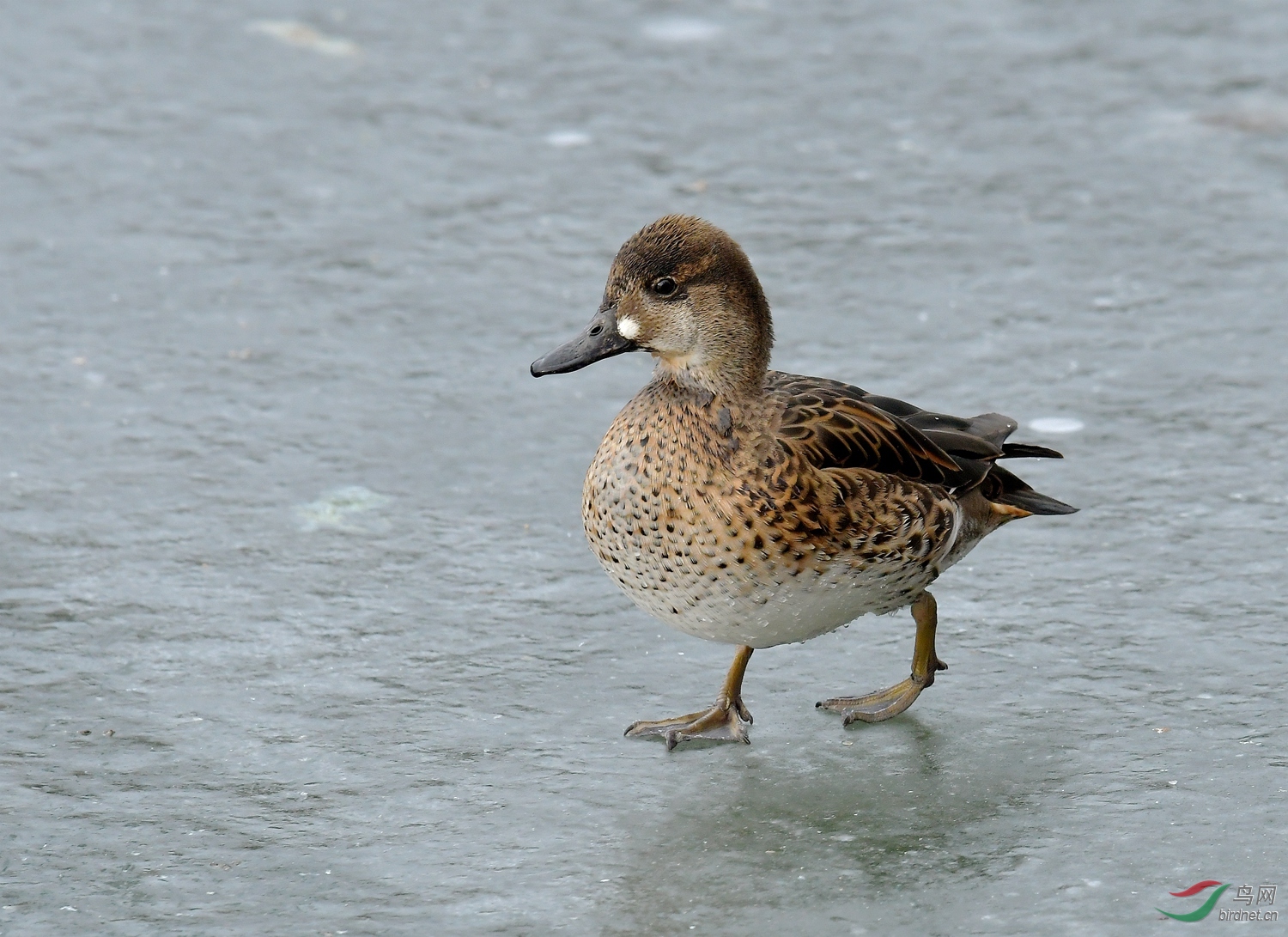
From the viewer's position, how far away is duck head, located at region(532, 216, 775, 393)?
13.8ft

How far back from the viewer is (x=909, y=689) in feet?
14.1

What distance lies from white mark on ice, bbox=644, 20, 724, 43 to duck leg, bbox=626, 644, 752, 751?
4834mm

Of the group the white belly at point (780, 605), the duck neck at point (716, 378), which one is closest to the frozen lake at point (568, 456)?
the white belly at point (780, 605)

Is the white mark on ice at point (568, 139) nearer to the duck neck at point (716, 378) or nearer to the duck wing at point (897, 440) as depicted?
the duck wing at point (897, 440)

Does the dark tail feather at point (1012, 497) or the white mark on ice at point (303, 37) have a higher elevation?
the white mark on ice at point (303, 37)

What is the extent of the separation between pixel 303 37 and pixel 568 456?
381 cm

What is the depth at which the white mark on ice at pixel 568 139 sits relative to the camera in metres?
7.54

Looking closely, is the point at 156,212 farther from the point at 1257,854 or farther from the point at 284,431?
the point at 1257,854

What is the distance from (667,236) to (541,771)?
130 centimetres

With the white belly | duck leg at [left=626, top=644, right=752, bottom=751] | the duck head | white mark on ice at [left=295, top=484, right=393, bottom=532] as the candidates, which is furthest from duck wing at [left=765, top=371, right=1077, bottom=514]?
white mark on ice at [left=295, top=484, right=393, bottom=532]

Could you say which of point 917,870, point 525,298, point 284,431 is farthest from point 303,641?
point 525,298

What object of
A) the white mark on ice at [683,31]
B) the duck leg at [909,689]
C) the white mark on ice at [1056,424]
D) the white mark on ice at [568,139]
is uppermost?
the white mark on ice at [683,31]

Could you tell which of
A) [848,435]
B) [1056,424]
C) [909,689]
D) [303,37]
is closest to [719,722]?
[909,689]

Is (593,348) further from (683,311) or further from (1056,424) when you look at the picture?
(1056,424)
